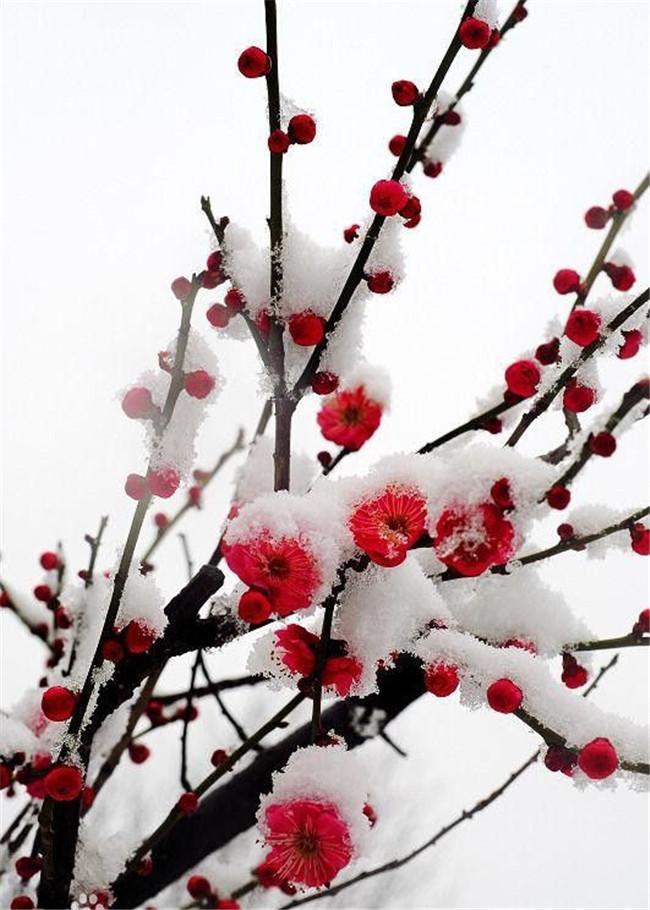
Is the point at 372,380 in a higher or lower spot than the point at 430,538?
higher

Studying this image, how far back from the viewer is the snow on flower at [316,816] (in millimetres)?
997

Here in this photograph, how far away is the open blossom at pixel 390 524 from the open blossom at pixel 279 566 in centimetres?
8

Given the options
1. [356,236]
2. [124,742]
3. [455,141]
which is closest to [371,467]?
[356,236]

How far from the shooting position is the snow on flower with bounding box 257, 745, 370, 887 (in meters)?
1.00

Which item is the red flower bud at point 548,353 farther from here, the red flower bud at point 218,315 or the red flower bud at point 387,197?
the red flower bud at point 218,315

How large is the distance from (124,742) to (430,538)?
1295 millimetres

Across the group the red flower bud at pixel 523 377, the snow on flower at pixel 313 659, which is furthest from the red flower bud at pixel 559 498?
the snow on flower at pixel 313 659

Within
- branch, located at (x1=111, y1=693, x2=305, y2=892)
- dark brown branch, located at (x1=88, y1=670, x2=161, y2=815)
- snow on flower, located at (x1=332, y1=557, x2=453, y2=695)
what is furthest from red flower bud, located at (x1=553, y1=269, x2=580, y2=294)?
dark brown branch, located at (x1=88, y1=670, x2=161, y2=815)

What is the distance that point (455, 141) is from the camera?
1.59m

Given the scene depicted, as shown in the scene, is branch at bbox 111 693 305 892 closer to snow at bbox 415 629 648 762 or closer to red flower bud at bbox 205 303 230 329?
snow at bbox 415 629 648 762

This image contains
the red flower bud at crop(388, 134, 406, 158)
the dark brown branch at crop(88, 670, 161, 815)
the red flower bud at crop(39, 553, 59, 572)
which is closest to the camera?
the red flower bud at crop(388, 134, 406, 158)

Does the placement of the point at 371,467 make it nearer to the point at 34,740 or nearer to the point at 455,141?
the point at 455,141

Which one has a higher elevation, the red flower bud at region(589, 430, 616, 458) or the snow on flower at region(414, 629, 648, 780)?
the red flower bud at region(589, 430, 616, 458)

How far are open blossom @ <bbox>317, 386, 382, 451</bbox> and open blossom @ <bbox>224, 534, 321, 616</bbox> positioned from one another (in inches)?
17.9
